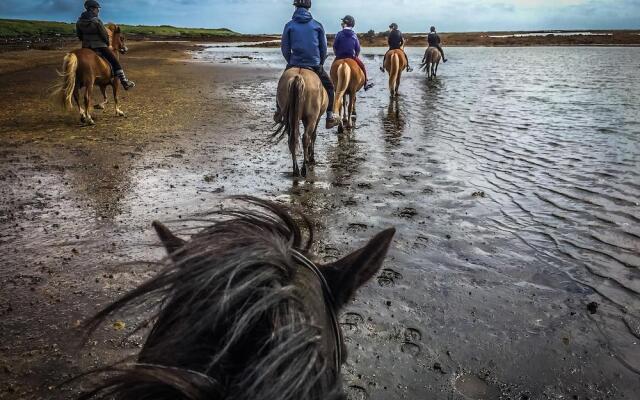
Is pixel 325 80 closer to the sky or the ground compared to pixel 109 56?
closer to the ground

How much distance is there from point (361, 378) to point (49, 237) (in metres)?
4.04

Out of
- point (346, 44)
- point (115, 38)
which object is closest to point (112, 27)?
point (115, 38)

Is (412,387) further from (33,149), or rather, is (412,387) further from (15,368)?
(33,149)

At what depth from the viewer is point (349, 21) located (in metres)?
11.0

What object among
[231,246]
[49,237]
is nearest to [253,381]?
[231,246]

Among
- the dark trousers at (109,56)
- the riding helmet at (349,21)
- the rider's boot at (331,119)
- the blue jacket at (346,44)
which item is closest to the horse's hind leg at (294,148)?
the rider's boot at (331,119)

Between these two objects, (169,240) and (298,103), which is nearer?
(169,240)

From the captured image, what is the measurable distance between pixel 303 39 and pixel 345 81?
10.9ft

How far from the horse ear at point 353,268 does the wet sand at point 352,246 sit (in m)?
0.80

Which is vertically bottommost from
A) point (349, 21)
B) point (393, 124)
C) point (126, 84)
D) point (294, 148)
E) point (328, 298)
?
point (294, 148)

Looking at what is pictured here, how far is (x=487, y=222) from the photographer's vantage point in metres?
5.37

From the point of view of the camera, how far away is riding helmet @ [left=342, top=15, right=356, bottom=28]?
10892mm

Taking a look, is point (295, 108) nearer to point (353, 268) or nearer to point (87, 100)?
point (353, 268)

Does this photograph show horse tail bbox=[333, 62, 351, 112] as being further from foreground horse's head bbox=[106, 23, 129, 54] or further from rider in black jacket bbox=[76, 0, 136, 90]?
foreground horse's head bbox=[106, 23, 129, 54]
